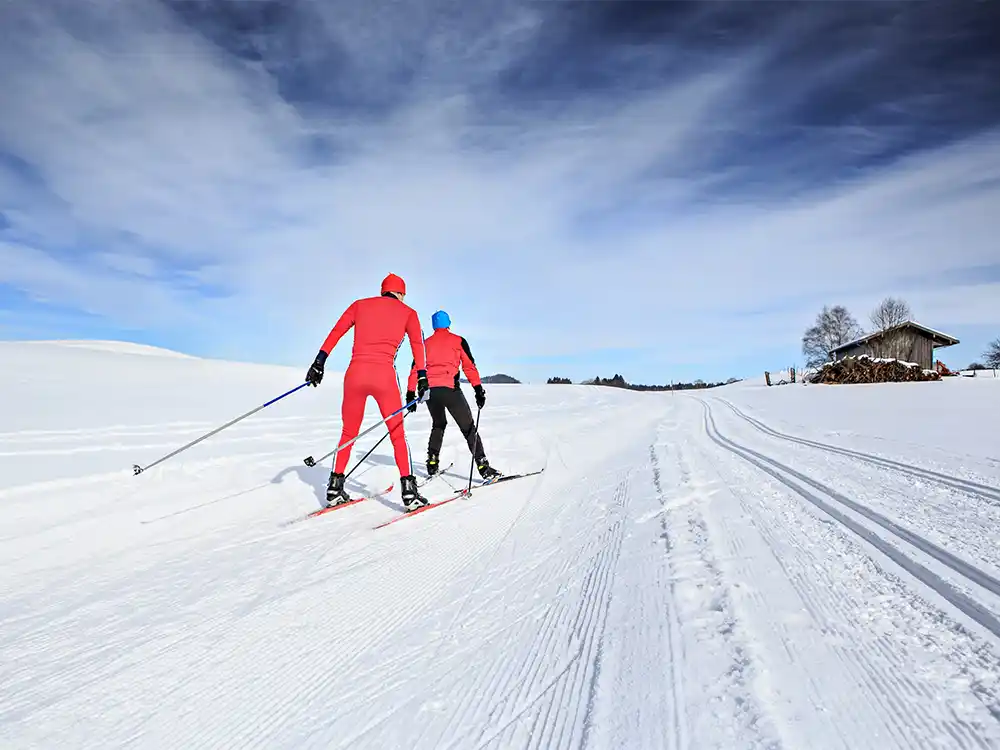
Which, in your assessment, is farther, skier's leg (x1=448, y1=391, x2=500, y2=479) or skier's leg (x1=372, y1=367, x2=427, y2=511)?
skier's leg (x1=448, y1=391, x2=500, y2=479)

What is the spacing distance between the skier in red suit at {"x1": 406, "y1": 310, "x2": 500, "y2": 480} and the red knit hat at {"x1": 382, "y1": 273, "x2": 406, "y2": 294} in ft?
3.82

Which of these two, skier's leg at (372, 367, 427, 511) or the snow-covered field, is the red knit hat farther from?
the snow-covered field

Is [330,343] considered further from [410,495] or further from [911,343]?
[911,343]

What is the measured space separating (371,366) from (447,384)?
147cm

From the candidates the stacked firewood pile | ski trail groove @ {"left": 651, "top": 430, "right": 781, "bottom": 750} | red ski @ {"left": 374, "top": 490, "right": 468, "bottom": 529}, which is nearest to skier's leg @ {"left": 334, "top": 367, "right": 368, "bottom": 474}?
red ski @ {"left": 374, "top": 490, "right": 468, "bottom": 529}

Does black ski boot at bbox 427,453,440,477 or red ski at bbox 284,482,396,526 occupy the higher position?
black ski boot at bbox 427,453,440,477

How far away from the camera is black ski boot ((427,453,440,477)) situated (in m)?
6.50

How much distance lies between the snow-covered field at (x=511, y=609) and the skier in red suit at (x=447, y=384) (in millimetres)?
718

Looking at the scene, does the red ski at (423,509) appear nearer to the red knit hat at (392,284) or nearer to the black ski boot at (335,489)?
the black ski boot at (335,489)

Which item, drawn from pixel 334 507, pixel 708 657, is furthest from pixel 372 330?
pixel 708 657

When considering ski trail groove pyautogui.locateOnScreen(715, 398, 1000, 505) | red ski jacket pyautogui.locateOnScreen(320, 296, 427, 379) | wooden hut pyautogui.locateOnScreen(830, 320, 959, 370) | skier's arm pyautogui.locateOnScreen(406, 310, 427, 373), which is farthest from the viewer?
wooden hut pyautogui.locateOnScreen(830, 320, 959, 370)

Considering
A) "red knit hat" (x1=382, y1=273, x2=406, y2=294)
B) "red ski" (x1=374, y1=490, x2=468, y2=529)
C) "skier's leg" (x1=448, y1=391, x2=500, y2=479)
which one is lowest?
"red ski" (x1=374, y1=490, x2=468, y2=529)

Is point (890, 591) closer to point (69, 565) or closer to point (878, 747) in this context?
point (878, 747)

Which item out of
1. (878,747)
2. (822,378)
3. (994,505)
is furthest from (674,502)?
(822,378)
